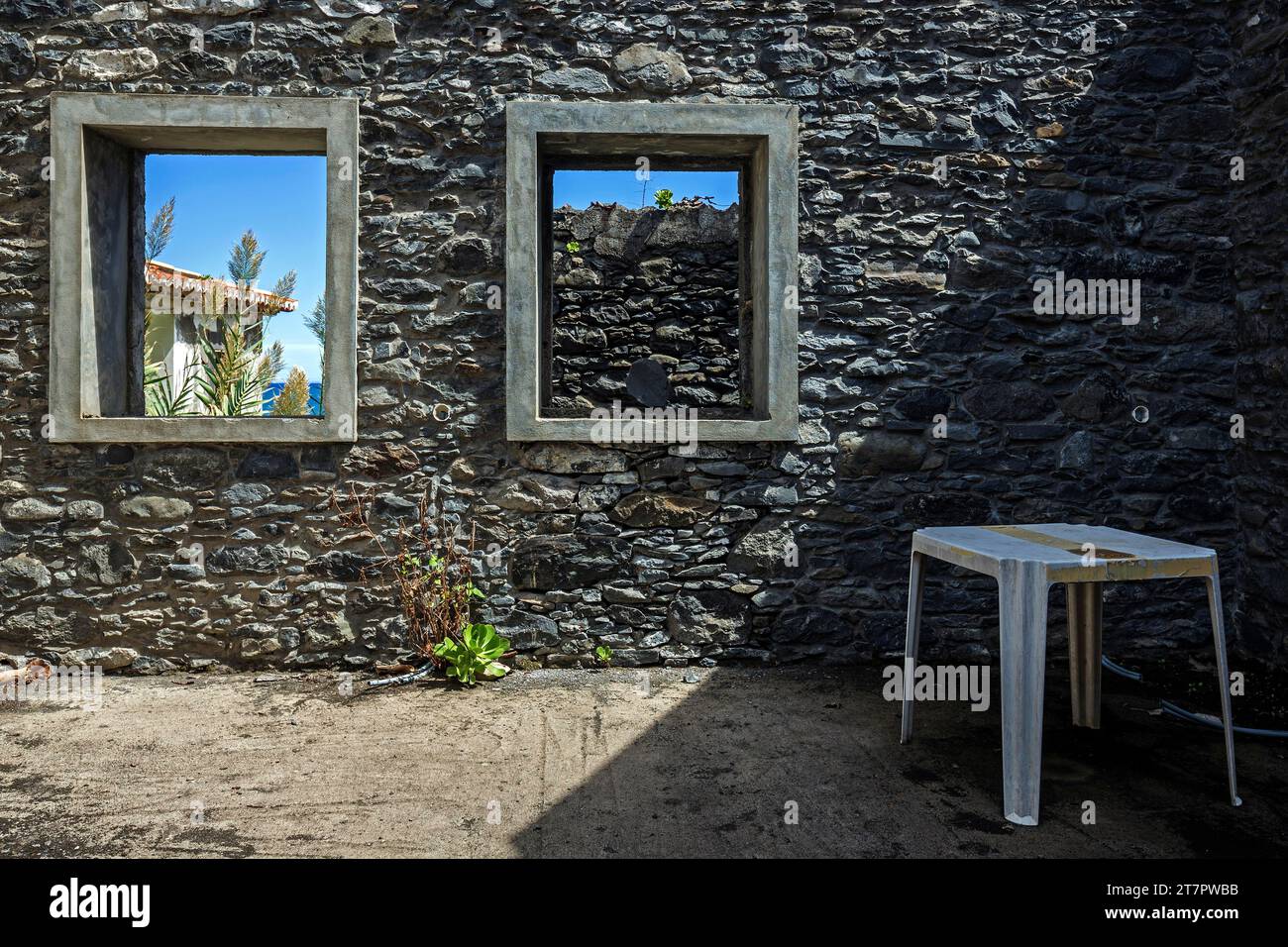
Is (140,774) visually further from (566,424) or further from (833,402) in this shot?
(833,402)

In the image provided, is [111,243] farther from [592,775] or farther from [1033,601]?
[1033,601]

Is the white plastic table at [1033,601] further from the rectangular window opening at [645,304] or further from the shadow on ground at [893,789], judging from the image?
the rectangular window opening at [645,304]

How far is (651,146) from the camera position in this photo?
4012 mm

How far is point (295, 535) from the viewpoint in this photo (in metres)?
3.84

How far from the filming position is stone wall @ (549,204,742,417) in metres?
6.91

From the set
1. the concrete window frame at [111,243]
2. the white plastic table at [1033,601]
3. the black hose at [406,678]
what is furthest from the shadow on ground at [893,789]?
the concrete window frame at [111,243]

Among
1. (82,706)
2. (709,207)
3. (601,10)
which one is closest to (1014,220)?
(601,10)

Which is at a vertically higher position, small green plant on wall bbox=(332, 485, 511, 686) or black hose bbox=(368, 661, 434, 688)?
small green plant on wall bbox=(332, 485, 511, 686)

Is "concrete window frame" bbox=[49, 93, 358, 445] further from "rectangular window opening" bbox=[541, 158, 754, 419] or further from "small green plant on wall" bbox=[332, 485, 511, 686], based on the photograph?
"rectangular window opening" bbox=[541, 158, 754, 419]

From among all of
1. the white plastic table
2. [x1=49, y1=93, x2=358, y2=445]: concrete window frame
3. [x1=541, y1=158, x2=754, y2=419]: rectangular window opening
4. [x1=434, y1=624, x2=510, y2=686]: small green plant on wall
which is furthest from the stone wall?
the white plastic table

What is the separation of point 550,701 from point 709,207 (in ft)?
15.9

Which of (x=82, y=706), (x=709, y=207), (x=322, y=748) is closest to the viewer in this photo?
(x=322, y=748)

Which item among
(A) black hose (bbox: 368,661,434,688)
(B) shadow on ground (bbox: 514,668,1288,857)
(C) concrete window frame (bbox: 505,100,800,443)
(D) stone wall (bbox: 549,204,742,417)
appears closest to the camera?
(B) shadow on ground (bbox: 514,668,1288,857)

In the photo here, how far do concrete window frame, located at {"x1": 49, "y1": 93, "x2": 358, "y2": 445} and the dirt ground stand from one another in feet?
3.74
